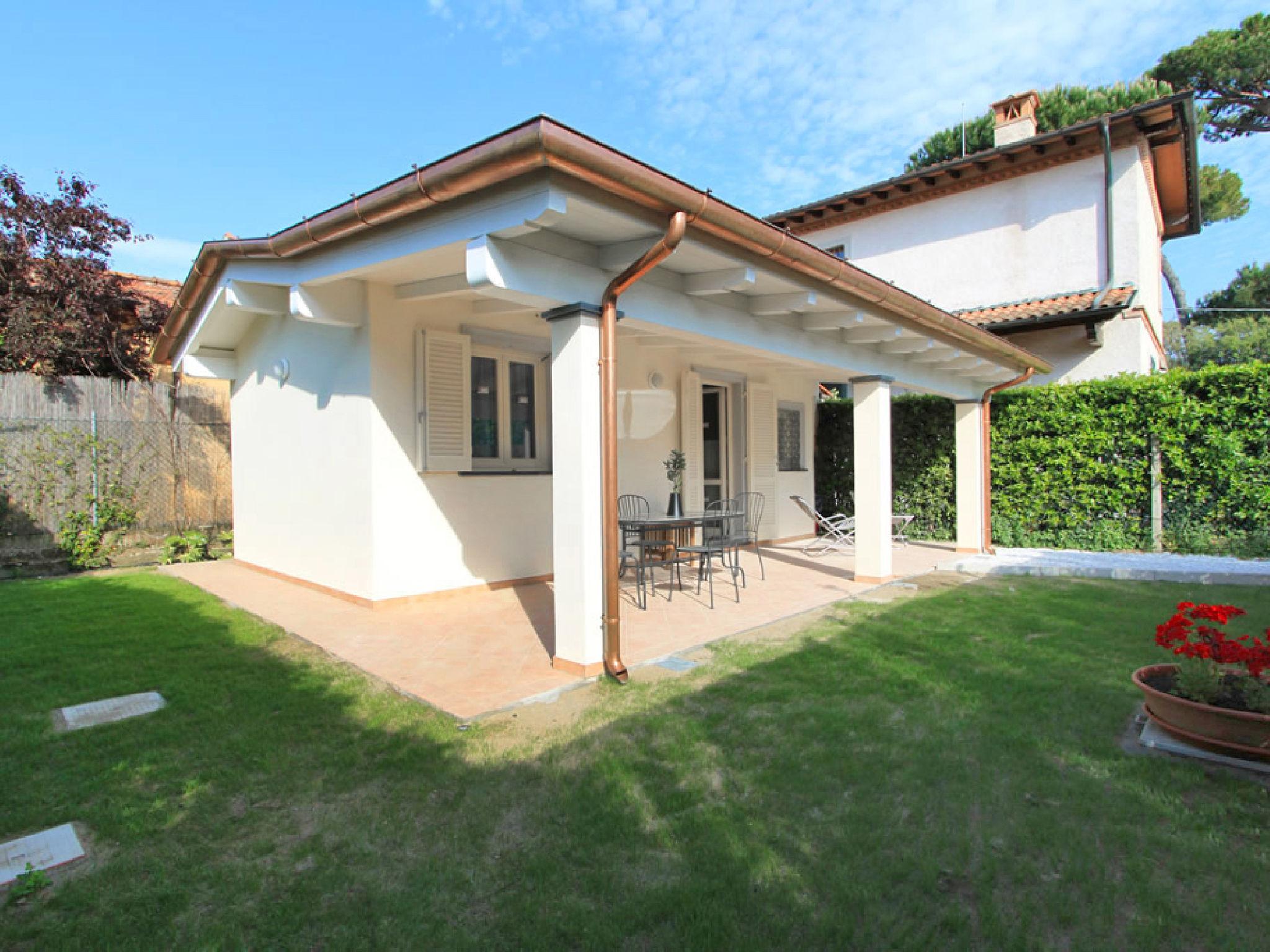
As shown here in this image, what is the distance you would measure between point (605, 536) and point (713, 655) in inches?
56.8

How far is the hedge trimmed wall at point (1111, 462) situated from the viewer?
380 inches

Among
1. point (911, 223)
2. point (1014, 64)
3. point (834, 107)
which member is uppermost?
point (1014, 64)

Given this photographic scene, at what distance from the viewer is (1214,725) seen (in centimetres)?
356

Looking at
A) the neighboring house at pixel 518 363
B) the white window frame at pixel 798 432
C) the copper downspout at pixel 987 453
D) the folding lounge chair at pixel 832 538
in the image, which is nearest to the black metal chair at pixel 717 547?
the neighboring house at pixel 518 363

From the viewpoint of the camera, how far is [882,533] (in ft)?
28.1

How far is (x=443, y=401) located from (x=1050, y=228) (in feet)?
41.8

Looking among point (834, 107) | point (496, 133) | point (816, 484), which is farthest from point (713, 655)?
point (834, 107)

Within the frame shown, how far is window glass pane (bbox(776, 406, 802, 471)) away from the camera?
Result: 12.9 meters

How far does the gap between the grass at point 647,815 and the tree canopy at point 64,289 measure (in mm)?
7846

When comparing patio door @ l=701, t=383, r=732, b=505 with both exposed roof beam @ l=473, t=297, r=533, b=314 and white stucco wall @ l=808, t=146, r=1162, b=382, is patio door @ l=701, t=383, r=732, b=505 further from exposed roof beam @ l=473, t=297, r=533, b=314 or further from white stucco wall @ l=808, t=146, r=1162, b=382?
white stucco wall @ l=808, t=146, r=1162, b=382

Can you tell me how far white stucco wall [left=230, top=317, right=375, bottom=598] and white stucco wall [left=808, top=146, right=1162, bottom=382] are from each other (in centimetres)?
1256

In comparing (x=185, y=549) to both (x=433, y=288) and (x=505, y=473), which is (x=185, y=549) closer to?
(x=505, y=473)

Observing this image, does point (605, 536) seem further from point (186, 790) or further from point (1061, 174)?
point (1061, 174)

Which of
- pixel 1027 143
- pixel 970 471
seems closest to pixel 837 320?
pixel 970 471
